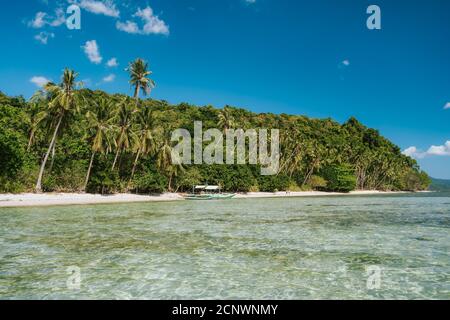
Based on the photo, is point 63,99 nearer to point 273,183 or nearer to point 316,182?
point 273,183

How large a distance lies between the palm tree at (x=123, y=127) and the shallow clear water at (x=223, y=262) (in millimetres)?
26244

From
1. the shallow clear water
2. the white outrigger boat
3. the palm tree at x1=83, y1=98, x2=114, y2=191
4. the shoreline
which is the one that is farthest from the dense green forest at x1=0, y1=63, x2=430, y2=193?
the shallow clear water

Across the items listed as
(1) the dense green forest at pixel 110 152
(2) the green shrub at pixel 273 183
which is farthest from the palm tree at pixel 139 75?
(2) the green shrub at pixel 273 183

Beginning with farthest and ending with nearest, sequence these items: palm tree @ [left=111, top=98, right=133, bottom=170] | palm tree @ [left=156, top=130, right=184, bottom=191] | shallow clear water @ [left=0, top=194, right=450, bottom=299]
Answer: palm tree @ [left=156, top=130, right=184, bottom=191] → palm tree @ [left=111, top=98, right=133, bottom=170] → shallow clear water @ [left=0, top=194, right=450, bottom=299]

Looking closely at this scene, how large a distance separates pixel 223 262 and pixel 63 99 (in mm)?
32217

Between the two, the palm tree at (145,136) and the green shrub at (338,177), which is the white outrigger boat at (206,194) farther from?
the green shrub at (338,177)

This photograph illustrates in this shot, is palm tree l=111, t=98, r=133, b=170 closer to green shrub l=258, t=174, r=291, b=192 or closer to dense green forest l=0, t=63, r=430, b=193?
dense green forest l=0, t=63, r=430, b=193

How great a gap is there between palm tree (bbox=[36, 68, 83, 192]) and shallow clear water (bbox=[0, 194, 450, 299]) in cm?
2129

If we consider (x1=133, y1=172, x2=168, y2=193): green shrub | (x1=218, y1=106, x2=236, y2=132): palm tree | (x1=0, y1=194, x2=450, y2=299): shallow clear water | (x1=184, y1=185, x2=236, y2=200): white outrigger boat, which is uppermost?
(x1=218, y1=106, x2=236, y2=132): palm tree

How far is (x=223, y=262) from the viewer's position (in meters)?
11.4

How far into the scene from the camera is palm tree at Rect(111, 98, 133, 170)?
148 feet

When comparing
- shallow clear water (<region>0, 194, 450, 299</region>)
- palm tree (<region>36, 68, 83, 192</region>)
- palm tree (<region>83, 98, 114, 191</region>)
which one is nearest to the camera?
shallow clear water (<region>0, 194, 450, 299</region>)
